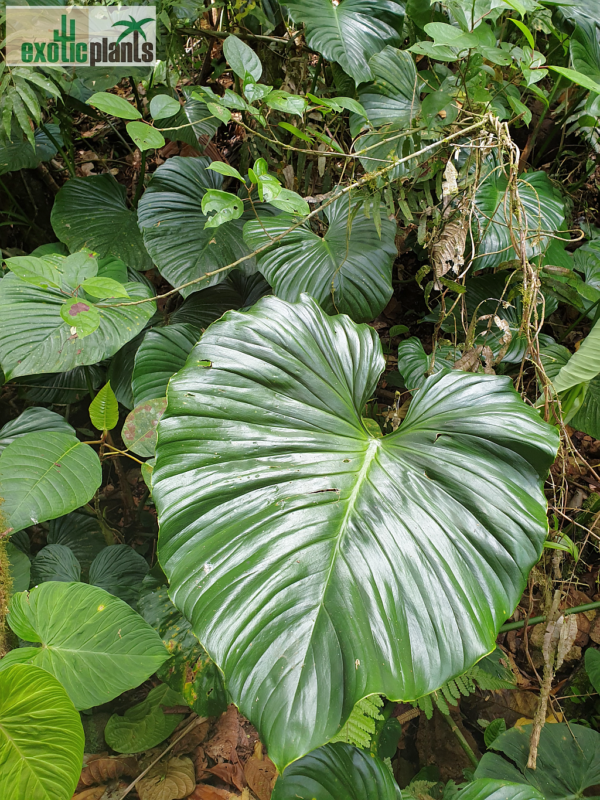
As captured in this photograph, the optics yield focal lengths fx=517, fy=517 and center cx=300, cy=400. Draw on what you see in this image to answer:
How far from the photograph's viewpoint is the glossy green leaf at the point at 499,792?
0.76 metres

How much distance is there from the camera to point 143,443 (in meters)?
1.08

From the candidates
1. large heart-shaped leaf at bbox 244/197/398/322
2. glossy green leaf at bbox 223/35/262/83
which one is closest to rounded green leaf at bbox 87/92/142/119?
glossy green leaf at bbox 223/35/262/83

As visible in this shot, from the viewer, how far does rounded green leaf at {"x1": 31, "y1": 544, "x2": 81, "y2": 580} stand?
1.26m

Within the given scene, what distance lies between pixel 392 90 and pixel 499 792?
1630mm

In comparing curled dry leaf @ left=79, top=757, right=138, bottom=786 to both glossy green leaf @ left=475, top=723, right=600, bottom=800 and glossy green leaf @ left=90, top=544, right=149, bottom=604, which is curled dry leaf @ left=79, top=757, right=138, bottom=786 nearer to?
glossy green leaf @ left=90, top=544, right=149, bottom=604

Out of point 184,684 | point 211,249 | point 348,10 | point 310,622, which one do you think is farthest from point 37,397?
point 348,10

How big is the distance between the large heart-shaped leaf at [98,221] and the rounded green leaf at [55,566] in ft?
2.78

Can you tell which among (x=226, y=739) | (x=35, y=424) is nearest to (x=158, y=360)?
(x=35, y=424)

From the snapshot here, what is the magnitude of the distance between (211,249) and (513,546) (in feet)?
3.75

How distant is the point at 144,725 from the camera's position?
1220 mm

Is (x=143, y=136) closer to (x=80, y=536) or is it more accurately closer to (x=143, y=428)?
(x=143, y=428)

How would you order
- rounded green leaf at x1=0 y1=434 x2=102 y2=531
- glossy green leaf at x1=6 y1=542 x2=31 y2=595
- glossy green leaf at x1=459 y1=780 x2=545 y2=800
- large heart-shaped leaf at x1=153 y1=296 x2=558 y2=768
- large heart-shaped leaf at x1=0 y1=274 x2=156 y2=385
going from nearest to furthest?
large heart-shaped leaf at x1=153 y1=296 x2=558 y2=768 < glossy green leaf at x1=459 y1=780 x2=545 y2=800 < rounded green leaf at x1=0 y1=434 x2=102 y2=531 < glossy green leaf at x1=6 y1=542 x2=31 y2=595 < large heart-shaped leaf at x1=0 y1=274 x2=156 y2=385

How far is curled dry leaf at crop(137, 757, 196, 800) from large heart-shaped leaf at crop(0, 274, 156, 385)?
0.99 m

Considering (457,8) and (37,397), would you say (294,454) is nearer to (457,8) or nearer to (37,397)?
(457,8)
